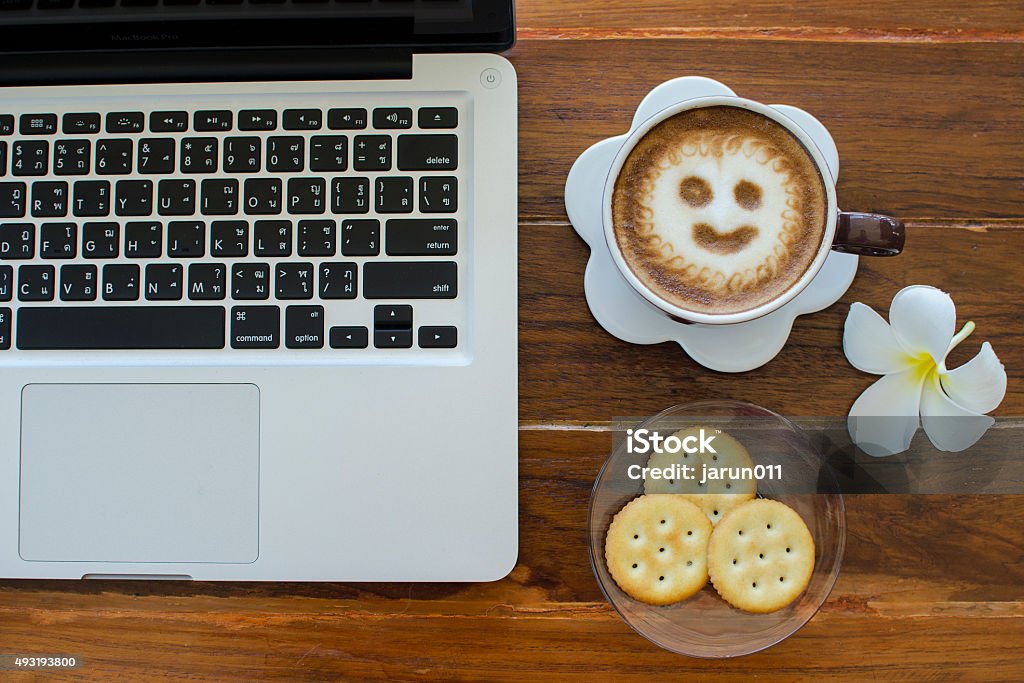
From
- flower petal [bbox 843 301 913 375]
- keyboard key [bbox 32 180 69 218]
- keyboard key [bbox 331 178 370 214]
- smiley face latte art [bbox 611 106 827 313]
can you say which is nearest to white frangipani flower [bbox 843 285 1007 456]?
flower petal [bbox 843 301 913 375]

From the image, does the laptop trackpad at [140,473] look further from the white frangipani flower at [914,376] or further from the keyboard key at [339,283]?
the white frangipani flower at [914,376]

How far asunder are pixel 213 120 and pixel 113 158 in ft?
0.25

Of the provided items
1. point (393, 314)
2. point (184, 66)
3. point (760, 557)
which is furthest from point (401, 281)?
point (760, 557)

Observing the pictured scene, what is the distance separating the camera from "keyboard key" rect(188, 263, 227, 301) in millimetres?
506

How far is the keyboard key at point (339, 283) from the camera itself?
501 millimetres

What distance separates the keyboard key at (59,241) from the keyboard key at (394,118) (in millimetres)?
227

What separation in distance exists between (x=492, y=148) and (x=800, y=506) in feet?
1.15

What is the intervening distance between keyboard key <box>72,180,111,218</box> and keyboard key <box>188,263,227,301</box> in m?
0.08

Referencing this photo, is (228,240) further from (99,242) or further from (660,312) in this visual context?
(660,312)

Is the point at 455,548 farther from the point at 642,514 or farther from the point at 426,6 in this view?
the point at 426,6

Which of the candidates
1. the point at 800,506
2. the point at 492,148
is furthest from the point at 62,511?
the point at 800,506

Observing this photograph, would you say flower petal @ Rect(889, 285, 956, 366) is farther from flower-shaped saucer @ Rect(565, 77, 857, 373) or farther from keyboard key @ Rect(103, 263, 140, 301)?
keyboard key @ Rect(103, 263, 140, 301)

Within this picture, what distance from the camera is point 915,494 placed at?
0.56 m

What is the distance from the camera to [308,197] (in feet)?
1.68
